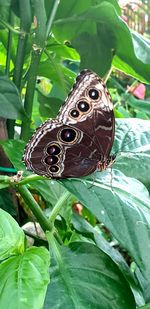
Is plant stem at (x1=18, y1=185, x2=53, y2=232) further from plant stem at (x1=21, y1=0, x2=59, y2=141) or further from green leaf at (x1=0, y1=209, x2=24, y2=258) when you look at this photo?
plant stem at (x1=21, y1=0, x2=59, y2=141)

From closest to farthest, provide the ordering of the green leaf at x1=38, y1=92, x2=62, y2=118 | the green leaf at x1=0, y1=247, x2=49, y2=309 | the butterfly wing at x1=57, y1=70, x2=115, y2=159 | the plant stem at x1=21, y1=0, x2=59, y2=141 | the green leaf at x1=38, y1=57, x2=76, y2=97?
the green leaf at x1=0, y1=247, x2=49, y2=309 → the butterfly wing at x1=57, y1=70, x2=115, y2=159 → the plant stem at x1=21, y1=0, x2=59, y2=141 → the green leaf at x1=38, y1=57, x2=76, y2=97 → the green leaf at x1=38, y1=92, x2=62, y2=118

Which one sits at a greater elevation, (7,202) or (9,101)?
(9,101)

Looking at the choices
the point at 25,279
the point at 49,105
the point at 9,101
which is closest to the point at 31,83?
the point at 9,101

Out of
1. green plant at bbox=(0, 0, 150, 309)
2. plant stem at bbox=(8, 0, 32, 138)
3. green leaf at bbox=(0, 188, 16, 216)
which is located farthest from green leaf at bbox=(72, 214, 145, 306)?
plant stem at bbox=(8, 0, 32, 138)

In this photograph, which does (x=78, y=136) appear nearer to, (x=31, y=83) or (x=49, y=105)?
(x=31, y=83)

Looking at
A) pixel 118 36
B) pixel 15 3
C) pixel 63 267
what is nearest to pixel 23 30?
pixel 15 3

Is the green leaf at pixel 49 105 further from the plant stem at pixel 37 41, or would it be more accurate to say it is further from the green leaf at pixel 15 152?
the green leaf at pixel 15 152

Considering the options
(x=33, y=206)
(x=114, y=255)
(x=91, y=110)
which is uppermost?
(x=91, y=110)

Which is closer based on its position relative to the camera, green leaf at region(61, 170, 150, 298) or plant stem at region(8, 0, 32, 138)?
green leaf at region(61, 170, 150, 298)
